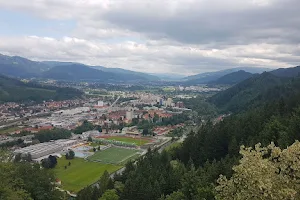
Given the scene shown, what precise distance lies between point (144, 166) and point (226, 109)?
6560cm

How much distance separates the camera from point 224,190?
764 centimetres

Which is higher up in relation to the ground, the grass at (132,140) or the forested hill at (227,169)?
the forested hill at (227,169)

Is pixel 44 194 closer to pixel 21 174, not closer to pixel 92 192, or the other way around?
pixel 21 174

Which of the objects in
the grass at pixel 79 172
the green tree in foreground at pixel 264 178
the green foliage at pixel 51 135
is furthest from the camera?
the green foliage at pixel 51 135

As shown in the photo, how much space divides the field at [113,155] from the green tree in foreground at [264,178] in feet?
125

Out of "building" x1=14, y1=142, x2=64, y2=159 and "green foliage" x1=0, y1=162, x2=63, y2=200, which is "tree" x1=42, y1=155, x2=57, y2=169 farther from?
"green foliage" x1=0, y1=162, x2=63, y2=200

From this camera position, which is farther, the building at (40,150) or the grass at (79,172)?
the building at (40,150)

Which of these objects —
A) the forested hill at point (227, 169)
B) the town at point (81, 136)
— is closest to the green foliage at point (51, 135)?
the town at point (81, 136)

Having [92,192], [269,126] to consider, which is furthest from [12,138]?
[269,126]

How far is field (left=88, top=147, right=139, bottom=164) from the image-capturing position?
149 ft

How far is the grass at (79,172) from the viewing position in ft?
114

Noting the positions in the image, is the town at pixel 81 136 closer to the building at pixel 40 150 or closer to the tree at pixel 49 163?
the building at pixel 40 150

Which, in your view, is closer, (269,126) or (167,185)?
(167,185)

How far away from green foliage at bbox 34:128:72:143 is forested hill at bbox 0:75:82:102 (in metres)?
58.8
